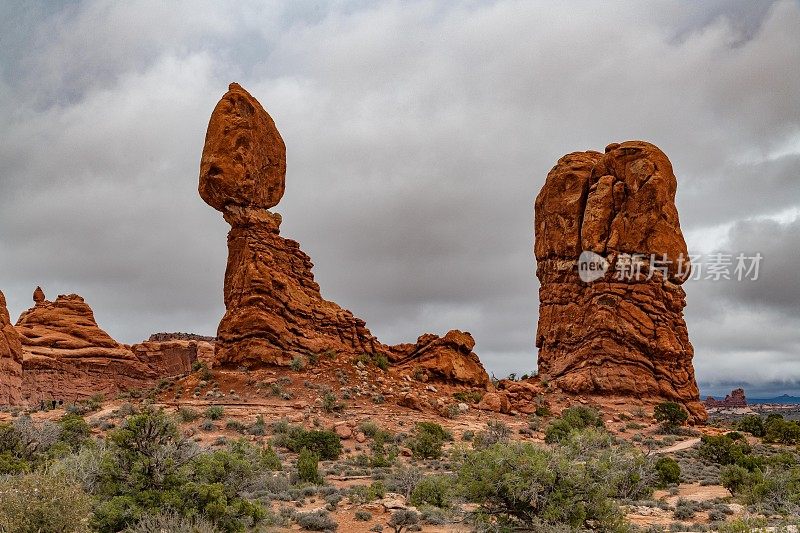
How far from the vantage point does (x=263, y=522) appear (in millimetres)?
12859

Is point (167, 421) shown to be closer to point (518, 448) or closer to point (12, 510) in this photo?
point (12, 510)

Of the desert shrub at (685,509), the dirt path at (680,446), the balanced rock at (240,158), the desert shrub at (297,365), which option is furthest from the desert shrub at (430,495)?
the balanced rock at (240,158)

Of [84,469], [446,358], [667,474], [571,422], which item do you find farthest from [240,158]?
[667,474]

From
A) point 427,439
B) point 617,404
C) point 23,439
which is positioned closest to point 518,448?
point 427,439

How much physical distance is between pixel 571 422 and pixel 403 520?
19.0 m

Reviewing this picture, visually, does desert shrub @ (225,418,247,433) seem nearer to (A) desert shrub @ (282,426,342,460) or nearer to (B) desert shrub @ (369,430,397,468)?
(A) desert shrub @ (282,426,342,460)

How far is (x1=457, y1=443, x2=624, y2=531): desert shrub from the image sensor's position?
1123cm

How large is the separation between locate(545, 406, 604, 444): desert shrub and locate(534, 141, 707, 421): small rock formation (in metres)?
4.83

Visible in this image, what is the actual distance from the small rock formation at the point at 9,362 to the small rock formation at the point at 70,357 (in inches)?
57.6

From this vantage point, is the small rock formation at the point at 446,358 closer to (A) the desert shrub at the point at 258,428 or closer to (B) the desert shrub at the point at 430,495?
(A) the desert shrub at the point at 258,428

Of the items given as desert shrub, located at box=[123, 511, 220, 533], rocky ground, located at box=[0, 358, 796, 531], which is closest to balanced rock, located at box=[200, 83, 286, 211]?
rocky ground, located at box=[0, 358, 796, 531]

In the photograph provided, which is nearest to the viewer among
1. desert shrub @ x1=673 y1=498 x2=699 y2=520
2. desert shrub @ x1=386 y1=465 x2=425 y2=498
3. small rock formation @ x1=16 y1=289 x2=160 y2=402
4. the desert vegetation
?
the desert vegetation

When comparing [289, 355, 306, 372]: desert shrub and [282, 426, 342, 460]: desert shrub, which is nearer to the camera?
[282, 426, 342, 460]: desert shrub

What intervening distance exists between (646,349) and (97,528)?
116 feet
